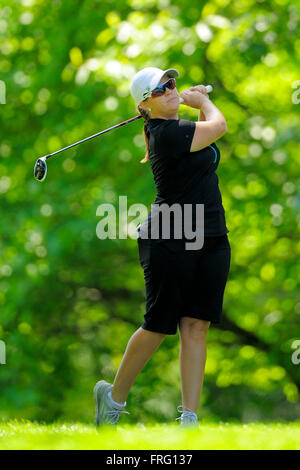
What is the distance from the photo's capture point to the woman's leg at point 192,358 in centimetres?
348

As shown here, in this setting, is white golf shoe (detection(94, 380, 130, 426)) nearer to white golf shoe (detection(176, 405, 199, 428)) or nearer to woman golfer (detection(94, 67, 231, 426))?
woman golfer (detection(94, 67, 231, 426))

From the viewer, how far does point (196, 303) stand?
347 cm

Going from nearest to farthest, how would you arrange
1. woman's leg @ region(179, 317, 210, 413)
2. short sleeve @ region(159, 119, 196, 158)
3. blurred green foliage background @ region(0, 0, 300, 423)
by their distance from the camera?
short sleeve @ region(159, 119, 196, 158)
woman's leg @ region(179, 317, 210, 413)
blurred green foliage background @ region(0, 0, 300, 423)

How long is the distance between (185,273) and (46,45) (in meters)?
4.90

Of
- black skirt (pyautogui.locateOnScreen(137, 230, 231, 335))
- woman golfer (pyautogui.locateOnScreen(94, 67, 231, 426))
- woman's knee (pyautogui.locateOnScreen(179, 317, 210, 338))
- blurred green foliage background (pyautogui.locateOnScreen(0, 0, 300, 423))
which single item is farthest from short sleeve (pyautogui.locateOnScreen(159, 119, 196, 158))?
blurred green foliage background (pyautogui.locateOnScreen(0, 0, 300, 423))

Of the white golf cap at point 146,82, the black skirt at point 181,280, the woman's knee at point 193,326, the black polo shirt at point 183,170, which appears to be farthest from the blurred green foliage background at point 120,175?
the woman's knee at point 193,326

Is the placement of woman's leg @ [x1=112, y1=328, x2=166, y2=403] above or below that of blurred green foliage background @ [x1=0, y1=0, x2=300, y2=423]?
below

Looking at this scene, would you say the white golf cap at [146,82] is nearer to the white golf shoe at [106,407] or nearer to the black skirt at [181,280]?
the black skirt at [181,280]

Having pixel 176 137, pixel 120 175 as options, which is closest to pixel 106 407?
pixel 176 137

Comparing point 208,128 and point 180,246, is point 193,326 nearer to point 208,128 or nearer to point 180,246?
point 180,246

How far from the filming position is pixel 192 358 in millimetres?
3477

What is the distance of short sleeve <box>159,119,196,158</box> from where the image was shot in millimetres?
3227

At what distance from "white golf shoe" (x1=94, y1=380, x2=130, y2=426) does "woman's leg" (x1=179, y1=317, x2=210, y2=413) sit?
0.33 m
